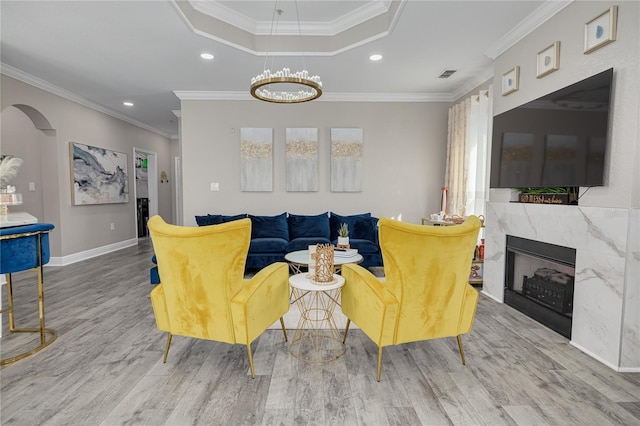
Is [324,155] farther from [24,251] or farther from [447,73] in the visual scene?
[24,251]

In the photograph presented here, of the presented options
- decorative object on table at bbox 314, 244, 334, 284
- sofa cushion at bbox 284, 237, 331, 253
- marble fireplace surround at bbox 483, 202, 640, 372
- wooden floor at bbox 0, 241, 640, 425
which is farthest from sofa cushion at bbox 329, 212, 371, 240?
decorative object on table at bbox 314, 244, 334, 284

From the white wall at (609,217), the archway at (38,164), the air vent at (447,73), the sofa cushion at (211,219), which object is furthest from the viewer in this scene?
the archway at (38,164)

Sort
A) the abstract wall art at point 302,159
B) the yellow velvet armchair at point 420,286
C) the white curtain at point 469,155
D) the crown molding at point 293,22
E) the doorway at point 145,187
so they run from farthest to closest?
1. the doorway at point 145,187
2. the abstract wall art at point 302,159
3. the white curtain at point 469,155
4. the crown molding at point 293,22
5. the yellow velvet armchair at point 420,286

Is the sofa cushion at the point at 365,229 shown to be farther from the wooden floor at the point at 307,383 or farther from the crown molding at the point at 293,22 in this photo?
the crown molding at the point at 293,22

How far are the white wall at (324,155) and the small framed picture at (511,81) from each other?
1816 millimetres

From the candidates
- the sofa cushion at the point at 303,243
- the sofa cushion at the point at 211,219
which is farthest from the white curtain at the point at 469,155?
the sofa cushion at the point at 211,219

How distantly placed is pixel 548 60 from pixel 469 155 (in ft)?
5.37

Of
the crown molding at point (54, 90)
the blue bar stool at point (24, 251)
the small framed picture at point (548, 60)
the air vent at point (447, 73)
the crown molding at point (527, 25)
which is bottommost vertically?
the blue bar stool at point (24, 251)

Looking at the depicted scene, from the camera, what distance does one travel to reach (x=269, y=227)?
4.64 m

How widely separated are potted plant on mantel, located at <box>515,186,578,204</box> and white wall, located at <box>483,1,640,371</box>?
0.08m

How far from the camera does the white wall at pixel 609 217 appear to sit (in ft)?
6.67

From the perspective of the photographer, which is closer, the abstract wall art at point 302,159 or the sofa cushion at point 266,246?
the sofa cushion at point 266,246

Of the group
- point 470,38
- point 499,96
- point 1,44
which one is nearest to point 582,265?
point 499,96

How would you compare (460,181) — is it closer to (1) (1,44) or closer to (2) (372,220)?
(2) (372,220)
